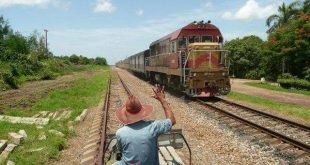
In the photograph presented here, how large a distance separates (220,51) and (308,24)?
1583cm

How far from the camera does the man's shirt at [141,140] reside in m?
4.98

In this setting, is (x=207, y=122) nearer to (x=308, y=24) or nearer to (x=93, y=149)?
(x=93, y=149)

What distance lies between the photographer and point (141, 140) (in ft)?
16.3

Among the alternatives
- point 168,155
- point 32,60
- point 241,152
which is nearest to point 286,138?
point 241,152

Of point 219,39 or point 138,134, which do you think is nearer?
point 138,134

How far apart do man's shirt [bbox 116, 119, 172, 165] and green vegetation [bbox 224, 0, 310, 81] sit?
30.6 m

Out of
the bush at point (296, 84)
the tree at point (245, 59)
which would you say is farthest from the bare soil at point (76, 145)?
the tree at point (245, 59)

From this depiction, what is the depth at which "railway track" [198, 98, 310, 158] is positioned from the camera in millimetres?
10148

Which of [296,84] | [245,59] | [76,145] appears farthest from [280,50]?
[76,145]

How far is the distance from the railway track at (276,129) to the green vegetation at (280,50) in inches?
781

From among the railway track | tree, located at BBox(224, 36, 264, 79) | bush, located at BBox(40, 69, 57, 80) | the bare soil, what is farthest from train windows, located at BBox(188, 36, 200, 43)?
bush, located at BBox(40, 69, 57, 80)

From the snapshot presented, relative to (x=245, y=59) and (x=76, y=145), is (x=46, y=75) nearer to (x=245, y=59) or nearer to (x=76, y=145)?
(x=245, y=59)

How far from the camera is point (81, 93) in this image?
88.7ft

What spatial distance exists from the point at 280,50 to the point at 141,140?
115 feet
